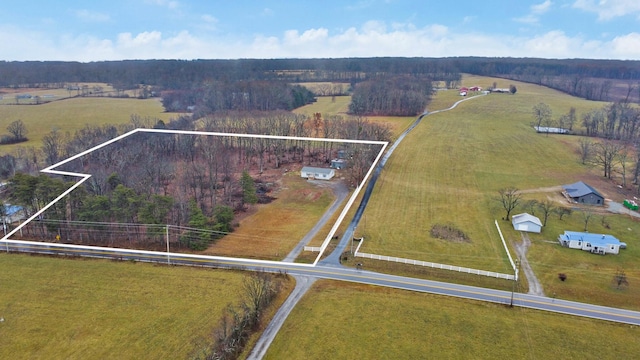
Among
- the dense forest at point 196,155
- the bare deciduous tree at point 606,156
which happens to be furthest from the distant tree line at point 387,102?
the bare deciduous tree at point 606,156

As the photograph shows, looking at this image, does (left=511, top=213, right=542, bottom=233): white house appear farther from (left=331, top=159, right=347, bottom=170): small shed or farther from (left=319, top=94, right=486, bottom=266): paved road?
(left=331, top=159, right=347, bottom=170): small shed

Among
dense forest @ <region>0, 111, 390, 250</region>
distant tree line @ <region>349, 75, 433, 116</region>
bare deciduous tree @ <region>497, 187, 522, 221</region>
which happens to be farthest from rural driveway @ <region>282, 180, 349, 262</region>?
distant tree line @ <region>349, 75, 433, 116</region>

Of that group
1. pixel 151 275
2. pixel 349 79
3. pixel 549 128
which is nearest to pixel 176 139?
pixel 151 275

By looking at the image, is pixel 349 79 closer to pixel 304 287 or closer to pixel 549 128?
pixel 549 128

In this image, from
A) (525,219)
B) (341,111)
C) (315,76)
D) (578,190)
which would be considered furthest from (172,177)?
(315,76)

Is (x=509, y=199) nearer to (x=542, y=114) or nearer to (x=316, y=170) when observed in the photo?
(x=316, y=170)

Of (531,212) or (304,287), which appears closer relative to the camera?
(304,287)
